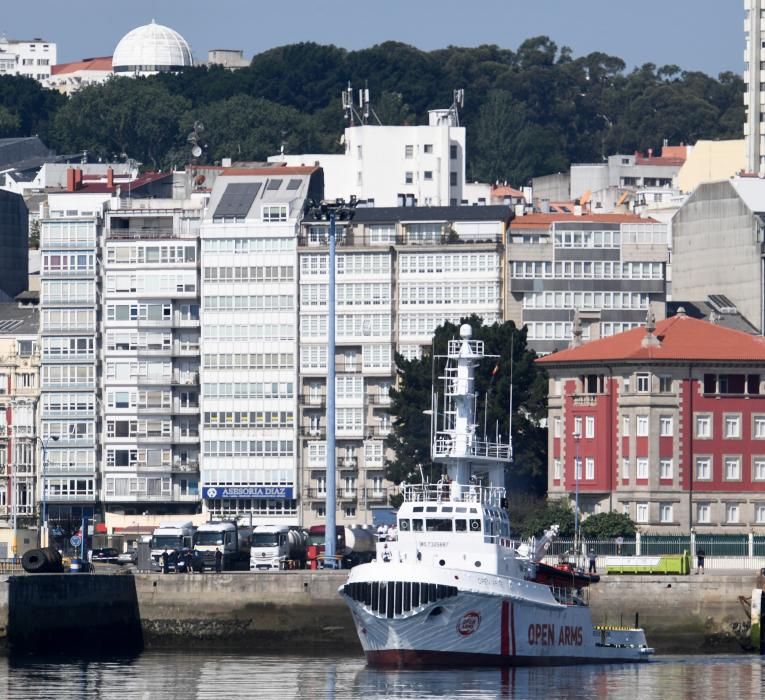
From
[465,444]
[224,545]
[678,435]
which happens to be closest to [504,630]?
[465,444]

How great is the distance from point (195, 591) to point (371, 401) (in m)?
55.9

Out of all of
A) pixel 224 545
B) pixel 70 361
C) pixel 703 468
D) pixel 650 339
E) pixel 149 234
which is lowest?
pixel 224 545

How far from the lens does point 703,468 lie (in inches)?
5541

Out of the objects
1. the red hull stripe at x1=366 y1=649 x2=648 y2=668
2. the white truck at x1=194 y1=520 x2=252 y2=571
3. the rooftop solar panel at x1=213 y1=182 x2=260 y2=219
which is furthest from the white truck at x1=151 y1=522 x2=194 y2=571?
the rooftop solar panel at x1=213 y1=182 x2=260 y2=219

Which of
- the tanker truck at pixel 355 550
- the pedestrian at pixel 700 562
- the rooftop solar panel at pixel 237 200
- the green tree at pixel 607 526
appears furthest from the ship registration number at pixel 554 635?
the rooftop solar panel at pixel 237 200

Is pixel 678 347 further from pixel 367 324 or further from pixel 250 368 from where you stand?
pixel 250 368

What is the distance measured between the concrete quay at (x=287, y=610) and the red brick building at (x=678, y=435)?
1083 inches

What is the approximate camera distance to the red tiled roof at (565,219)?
168 metres

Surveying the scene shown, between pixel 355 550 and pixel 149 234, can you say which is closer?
pixel 355 550

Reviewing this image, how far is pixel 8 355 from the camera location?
561 ft

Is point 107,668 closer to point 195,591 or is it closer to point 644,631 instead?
point 195,591

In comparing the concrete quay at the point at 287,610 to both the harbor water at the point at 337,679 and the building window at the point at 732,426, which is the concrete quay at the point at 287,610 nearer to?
the harbor water at the point at 337,679

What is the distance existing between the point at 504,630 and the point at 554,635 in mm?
3372

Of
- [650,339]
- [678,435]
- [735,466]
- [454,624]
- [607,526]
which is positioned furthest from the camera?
[650,339]
